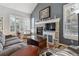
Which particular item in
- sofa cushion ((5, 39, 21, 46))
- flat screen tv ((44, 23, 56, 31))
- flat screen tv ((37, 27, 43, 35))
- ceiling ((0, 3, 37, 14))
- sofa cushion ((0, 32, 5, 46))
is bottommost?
sofa cushion ((5, 39, 21, 46))

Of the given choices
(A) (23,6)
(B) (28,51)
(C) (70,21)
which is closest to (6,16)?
(A) (23,6)

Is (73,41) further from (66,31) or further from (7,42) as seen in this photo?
(7,42)

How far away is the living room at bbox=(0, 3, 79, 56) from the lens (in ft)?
4.95

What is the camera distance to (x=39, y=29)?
1588mm

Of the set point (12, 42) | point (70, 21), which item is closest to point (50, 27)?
point (70, 21)

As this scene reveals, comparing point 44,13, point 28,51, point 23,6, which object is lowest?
point 28,51

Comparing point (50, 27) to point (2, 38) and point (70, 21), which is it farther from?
point (2, 38)

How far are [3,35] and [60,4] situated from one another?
976mm

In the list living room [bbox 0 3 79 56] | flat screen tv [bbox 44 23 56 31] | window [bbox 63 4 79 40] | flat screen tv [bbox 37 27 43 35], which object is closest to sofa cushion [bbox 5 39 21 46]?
living room [bbox 0 3 79 56]

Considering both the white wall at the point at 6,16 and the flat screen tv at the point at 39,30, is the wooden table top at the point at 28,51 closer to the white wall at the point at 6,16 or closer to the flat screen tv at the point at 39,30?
the flat screen tv at the point at 39,30

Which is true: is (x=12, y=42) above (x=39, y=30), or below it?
below

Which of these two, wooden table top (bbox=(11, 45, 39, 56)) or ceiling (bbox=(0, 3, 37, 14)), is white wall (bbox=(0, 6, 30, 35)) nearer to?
ceiling (bbox=(0, 3, 37, 14))

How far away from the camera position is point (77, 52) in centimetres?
154

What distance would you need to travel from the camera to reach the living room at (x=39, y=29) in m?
1.51
